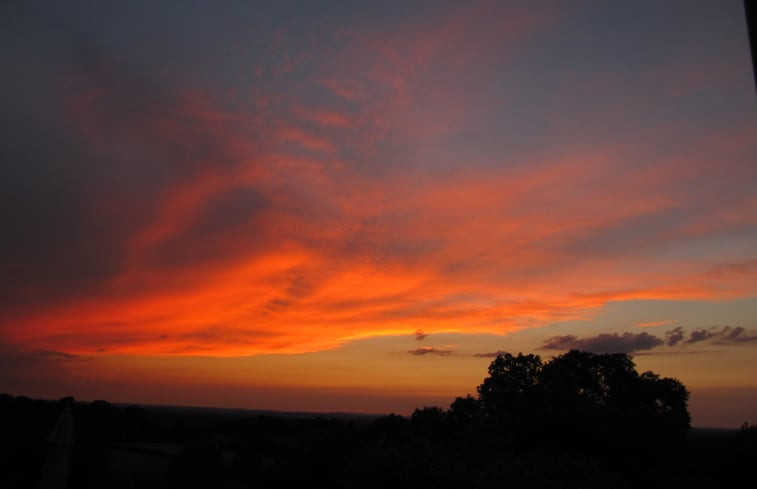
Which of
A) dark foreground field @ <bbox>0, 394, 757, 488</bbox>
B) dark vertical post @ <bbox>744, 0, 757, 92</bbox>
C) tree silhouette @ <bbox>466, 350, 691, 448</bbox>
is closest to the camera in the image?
dark vertical post @ <bbox>744, 0, 757, 92</bbox>

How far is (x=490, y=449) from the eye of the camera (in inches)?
761

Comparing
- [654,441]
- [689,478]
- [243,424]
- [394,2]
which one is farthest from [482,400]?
[243,424]

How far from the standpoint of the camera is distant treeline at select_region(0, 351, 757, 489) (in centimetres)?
1625

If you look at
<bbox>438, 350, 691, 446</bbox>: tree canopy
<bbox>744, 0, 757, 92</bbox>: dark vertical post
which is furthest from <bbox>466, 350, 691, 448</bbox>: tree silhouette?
<bbox>744, 0, 757, 92</bbox>: dark vertical post

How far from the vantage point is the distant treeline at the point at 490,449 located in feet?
53.3

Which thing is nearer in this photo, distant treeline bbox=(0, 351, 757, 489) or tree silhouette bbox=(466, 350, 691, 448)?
distant treeline bbox=(0, 351, 757, 489)

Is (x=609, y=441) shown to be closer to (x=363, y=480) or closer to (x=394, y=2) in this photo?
(x=363, y=480)

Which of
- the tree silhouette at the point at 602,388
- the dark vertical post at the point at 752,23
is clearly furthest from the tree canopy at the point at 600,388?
the dark vertical post at the point at 752,23

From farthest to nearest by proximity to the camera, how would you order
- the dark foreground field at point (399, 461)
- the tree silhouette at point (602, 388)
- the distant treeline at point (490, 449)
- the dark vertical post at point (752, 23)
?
1. the tree silhouette at point (602, 388)
2. the distant treeline at point (490, 449)
3. the dark foreground field at point (399, 461)
4. the dark vertical post at point (752, 23)

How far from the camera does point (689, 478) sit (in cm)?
2609

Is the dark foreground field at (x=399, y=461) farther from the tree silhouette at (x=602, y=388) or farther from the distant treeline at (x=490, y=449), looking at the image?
the tree silhouette at (x=602, y=388)

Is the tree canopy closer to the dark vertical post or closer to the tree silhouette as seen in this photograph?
the tree silhouette

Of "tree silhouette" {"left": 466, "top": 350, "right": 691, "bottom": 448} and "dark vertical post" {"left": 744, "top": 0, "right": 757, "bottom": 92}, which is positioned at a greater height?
"dark vertical post" {"left": 744, "top": 0, "right": 757, "bottom": 92}

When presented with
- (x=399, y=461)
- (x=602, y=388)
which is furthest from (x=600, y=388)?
(x=399, y=461)
